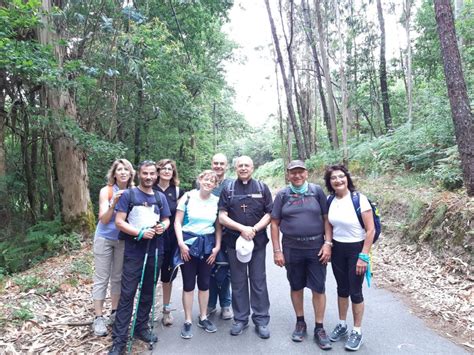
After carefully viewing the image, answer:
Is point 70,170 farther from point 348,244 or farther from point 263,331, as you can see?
point 348,244

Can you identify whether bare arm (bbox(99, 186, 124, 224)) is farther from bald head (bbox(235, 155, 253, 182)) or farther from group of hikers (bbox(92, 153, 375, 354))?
bald head (bbox(235, 155, 253, 182))

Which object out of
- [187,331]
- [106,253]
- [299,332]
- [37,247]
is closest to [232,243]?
[187,331]

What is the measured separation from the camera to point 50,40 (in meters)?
8.00

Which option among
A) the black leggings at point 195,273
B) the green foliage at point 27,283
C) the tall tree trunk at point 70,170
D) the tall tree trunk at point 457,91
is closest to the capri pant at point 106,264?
the black leggings at point 195,273

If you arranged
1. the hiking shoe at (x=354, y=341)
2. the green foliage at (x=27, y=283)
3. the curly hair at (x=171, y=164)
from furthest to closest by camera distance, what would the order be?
the green foliage at (x=27, y=283) → the curly hair at (x=171, y=164) → the hiking shoe at (x=354, y=341)

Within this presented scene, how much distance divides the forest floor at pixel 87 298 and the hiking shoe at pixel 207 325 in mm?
740

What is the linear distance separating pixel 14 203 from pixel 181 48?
26.5 ft

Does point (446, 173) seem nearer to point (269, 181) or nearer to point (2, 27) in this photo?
point (2, 27)

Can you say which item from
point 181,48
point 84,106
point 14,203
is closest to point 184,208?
point 84,106

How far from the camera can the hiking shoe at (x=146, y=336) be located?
4.03 m

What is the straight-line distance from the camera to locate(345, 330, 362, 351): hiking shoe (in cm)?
378

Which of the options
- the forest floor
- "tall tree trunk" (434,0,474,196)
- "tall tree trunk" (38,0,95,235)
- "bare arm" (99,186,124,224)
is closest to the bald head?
"bare arm" (99,186,124,224)

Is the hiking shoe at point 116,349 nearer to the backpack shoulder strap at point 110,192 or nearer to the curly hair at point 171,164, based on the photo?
the backpack shoulder strap at point 110,192

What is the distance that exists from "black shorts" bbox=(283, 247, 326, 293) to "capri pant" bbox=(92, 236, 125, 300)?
6.61 ft
